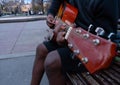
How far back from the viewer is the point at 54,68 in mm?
2277

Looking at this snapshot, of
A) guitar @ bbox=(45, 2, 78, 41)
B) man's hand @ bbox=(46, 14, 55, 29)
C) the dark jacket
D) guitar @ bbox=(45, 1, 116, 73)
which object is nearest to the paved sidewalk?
man's hand @ bbox=(46, 14, 55, 29)

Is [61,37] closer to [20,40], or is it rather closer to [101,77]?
[101,77]

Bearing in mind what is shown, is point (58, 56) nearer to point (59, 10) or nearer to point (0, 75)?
point (59, 10)

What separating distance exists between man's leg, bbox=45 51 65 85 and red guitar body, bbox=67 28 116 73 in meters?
0.20

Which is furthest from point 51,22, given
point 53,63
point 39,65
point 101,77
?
point 101,77

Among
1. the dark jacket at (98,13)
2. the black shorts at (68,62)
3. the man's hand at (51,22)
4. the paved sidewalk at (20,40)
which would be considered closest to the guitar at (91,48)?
the black shorts at (68,62)

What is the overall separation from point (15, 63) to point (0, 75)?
695 millimetres

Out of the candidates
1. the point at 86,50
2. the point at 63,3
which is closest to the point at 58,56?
the point at 86,50

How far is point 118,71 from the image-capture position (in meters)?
2.14

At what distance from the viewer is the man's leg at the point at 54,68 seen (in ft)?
7.44

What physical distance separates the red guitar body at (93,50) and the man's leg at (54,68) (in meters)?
0.20

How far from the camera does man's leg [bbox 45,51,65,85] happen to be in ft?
7.44

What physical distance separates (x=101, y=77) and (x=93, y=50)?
0.30m

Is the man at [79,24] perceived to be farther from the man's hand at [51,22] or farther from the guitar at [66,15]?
the man's hand at [51,22]
